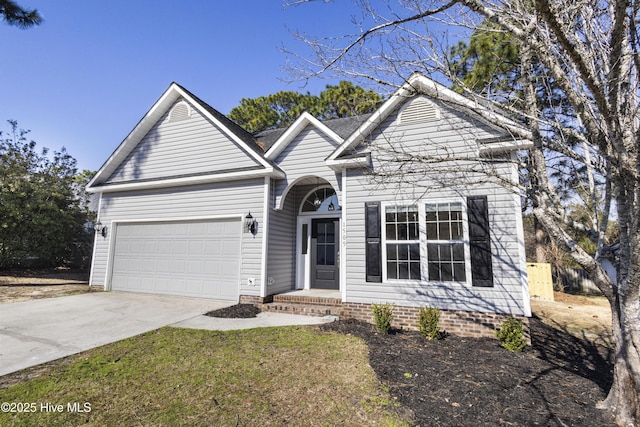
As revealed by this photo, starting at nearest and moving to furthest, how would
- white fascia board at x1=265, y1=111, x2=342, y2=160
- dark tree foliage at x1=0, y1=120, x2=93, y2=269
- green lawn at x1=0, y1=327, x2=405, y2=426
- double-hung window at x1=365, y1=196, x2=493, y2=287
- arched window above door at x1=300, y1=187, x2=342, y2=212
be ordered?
green lawn at x1=0, y1=327, x2=405, y2=426 < double-hung window at x1=365, y1=196, x2=493, y2=287 < white fascia board at x1=265, y1=111, x2=342, y2=160 < arched window above door at x1=300, y1=187, x2=342, y2=212 < dark tree foliage at x1=0, y1=120, x2=93, y2=269

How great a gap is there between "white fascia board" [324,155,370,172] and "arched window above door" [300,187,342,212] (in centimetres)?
214

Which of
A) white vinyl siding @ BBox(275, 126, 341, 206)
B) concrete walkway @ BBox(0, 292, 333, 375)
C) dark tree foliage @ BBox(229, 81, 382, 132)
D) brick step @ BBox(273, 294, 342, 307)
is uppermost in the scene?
dark tree foliage @ BBox(229, 81, 382, 132)

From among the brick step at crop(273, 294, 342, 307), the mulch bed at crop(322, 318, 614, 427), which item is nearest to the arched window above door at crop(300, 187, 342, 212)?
the brick step at crop(273, 294, 342, 307)

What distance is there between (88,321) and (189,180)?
4.55 meters

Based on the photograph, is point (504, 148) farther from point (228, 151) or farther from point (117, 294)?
point (117, 294)

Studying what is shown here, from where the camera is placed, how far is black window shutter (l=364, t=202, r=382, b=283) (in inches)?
266

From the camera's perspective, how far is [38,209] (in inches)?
511

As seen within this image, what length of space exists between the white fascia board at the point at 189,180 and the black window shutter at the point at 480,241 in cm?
513

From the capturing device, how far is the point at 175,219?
948 cm

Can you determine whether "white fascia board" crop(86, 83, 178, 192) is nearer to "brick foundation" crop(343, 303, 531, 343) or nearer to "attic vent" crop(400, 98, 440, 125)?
"attic vent" crop(400, 98, 440, 125)

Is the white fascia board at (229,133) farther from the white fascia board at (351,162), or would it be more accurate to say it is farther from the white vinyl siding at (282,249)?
the white fascia board at (351,162)

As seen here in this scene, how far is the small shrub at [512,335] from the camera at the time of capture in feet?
16.6

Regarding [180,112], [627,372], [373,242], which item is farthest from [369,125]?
[180,112]

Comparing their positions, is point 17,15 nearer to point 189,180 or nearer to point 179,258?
point 189,180
